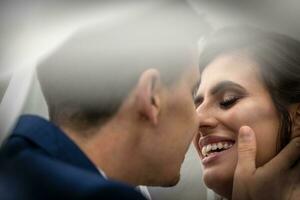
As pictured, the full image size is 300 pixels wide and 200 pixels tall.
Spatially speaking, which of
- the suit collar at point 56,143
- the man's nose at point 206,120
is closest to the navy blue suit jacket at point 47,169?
the suit collar at point 56,143

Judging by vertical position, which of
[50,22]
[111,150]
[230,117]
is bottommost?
[230,117]

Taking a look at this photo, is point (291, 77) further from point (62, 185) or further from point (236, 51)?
point (62, 185)

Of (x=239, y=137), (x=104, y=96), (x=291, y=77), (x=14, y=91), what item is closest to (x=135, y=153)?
(x=104, y=96)

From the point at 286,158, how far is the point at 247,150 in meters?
0.07

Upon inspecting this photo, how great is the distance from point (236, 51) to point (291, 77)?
112 mm

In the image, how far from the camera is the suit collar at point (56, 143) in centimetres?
47

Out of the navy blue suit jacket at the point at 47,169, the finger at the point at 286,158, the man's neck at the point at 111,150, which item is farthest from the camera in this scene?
the finger at the point at 286,158

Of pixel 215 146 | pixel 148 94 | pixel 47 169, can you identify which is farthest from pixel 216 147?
pixel 47 169

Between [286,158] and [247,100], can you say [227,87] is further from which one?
[286,158]

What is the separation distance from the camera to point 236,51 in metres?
0.85

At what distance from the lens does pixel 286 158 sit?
773mm

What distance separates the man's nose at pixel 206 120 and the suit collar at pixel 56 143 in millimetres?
372

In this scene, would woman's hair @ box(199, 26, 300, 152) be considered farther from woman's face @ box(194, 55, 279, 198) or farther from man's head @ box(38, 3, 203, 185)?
man's head @ box(38, 3, 203, 185)

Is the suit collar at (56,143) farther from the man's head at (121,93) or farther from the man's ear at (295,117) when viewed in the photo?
the man's ear at (295,117)
